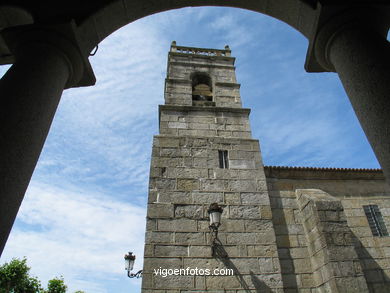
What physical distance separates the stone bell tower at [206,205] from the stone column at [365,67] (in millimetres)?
4044

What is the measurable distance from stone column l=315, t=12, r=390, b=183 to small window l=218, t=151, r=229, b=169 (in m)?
4.35

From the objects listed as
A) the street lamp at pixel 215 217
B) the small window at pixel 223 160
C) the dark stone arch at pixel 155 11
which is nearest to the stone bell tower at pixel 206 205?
the small window at pixel 223 160

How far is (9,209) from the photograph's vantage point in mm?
1646

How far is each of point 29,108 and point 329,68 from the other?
2804mm

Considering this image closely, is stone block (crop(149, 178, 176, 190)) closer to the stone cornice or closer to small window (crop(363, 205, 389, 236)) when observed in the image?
the stone cornice

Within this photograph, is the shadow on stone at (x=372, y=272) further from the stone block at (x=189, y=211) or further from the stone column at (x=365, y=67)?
Result: the stone column at (x=365, y=67)

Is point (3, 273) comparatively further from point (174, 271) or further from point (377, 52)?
point (377, 52)

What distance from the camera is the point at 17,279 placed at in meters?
20.3

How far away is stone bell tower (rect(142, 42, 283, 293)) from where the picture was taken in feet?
16.5

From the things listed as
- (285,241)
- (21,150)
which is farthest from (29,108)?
(285,241)

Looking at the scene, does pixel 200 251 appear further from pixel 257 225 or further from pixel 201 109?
pixel 201 109

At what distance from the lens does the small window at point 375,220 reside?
7012 mm

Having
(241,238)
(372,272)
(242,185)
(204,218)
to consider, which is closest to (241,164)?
(242,185)

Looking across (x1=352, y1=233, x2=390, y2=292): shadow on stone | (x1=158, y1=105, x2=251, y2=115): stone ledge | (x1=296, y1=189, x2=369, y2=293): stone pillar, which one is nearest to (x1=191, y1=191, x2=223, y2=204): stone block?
(x1=296, y1=189, x2=369, y2=293): stone pillar
